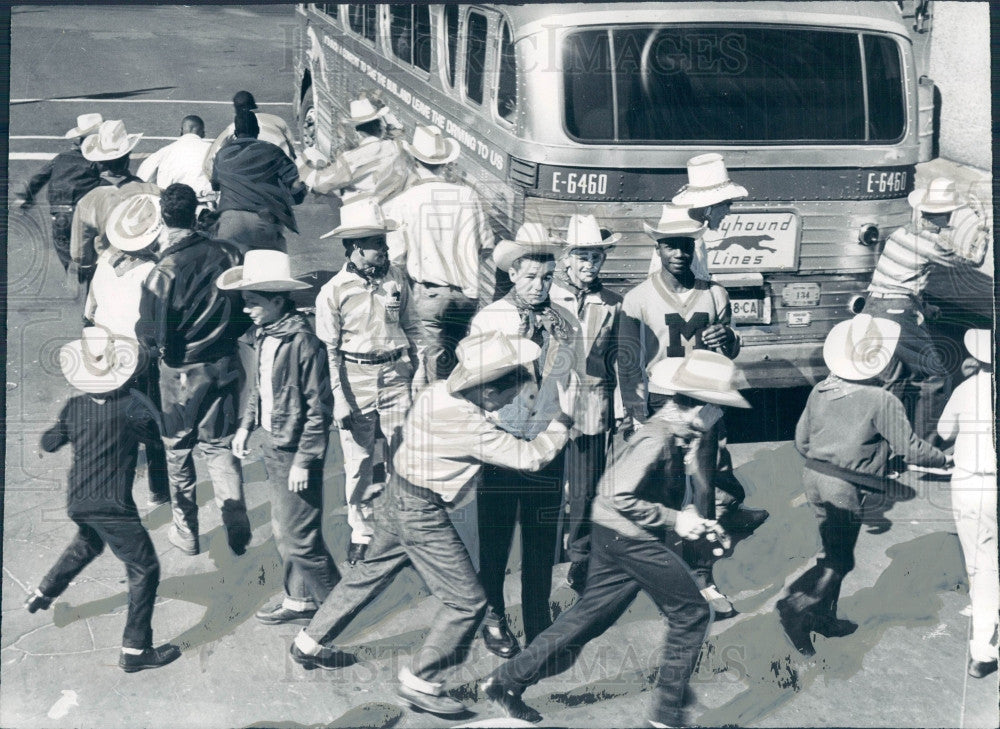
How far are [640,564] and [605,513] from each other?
34 cm

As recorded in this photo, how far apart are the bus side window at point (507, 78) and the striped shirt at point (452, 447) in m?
1.69

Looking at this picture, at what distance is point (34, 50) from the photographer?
278 inches

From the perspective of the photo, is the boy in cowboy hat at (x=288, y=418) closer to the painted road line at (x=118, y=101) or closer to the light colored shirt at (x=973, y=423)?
the painted road line at (x=118, y=101)

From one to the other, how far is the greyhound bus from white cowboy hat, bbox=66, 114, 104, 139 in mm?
2174

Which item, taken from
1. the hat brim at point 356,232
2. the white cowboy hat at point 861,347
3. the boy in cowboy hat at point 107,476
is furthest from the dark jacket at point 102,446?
the white cowboy hat at point 861,347

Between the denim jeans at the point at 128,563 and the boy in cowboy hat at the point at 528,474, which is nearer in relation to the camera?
the boy in cowboy hat at the point at 528,474

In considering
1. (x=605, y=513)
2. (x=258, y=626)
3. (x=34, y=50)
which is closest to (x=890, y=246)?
(x=605, y=513)

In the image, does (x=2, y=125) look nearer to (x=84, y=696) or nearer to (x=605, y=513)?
(x=84, y=696)

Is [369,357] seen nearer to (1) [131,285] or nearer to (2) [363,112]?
(1) [131,285]

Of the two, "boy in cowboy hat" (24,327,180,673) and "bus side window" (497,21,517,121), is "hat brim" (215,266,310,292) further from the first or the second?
"bus side window" (497,21,517,121)

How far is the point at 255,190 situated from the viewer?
724cm

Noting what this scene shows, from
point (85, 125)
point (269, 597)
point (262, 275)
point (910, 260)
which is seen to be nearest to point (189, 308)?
point (262, 275)

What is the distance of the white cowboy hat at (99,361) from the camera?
265 inches

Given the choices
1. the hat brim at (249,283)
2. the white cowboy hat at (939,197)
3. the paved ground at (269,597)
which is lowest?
the paved ground at (269,597)
